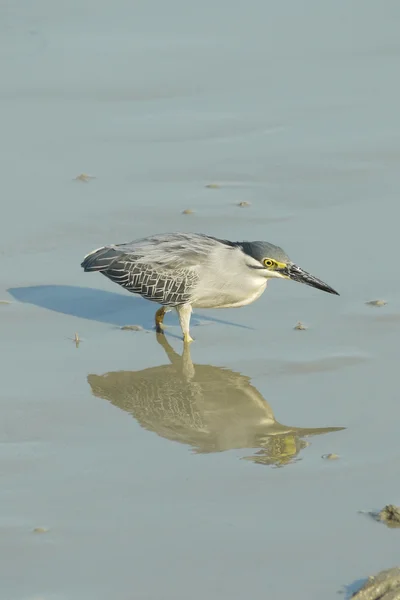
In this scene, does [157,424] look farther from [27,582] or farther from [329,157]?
[329,157]

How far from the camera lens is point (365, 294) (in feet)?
27.5

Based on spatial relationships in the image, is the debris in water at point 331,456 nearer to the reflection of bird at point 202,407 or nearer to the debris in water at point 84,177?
the reflection of bird at point 202,407

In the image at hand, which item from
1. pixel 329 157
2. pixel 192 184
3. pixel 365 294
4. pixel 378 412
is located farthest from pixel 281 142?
pixel 378 412

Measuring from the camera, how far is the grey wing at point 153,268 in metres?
8.09

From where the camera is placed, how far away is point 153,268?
823cm

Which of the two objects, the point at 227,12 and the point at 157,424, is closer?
the point at 157,424

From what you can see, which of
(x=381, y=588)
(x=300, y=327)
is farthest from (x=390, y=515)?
(x=300, y=327)

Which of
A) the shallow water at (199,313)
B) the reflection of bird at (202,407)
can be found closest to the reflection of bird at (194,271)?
the shallow water at (199,313)

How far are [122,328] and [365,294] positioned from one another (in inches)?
63.2

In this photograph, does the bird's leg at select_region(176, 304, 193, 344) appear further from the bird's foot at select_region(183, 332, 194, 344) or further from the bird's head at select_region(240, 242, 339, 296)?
the bird's head at select_region(240, 242, 339, 296)

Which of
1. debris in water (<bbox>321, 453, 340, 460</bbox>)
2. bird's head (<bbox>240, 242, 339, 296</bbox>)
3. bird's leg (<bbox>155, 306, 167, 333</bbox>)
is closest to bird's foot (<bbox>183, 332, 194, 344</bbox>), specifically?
bird's leg (<bbox>155, 306, 167, 333</bbox>)

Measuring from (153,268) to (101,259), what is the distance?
37 cm

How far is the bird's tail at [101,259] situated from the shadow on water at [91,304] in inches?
10.4

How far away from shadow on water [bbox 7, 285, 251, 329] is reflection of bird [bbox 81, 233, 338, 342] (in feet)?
0.81
